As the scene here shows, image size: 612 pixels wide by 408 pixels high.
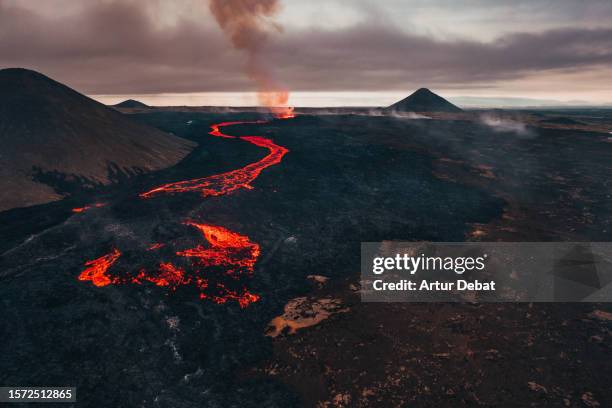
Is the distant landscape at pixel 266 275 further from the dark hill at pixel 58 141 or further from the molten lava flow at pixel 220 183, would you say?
the molten lava flow at pixel 220 183

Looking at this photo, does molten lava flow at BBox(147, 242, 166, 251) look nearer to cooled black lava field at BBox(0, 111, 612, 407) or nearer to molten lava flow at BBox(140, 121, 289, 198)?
cooled black lava field at BBox(0, 111, 612, 407)

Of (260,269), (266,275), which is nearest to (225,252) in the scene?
(260,269)

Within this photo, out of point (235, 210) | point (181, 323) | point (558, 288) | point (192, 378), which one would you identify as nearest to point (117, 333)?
point (181, 323)

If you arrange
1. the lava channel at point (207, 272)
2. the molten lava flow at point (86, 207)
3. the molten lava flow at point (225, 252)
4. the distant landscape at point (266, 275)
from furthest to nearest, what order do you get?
the molten lava flow at point (86, 207) → the molten lava flow at point (225, 252) → the lava channel at point (207, 272) → the distant landscape at point (266, 275)

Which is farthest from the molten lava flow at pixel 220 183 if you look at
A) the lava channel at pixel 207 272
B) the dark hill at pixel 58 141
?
the lava channel at pixel 207 272

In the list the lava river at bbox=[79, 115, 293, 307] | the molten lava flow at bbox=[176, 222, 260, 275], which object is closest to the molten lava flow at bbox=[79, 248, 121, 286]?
the lava river at bbox=[79, 115, 293, 307]

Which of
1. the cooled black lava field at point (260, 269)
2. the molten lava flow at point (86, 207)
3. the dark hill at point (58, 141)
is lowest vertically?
the cooled black lava field at point (260, 269)

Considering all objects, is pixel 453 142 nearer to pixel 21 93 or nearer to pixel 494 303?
pixel 494 303
